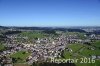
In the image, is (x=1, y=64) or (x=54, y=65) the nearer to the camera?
(x=54, y=65)

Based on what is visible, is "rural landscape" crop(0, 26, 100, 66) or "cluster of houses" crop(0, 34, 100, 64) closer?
"rural landscape" crop(0, 26, 100, 66)

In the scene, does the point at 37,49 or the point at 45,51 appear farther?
the point at 37,49

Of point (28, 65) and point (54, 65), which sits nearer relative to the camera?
point (54, 65)

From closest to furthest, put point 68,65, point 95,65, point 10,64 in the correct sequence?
1. point 68,65
2. point 95,65
3. point 10,64

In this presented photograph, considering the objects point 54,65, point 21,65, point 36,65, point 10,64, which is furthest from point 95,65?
point 10,64

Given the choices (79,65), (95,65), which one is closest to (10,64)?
(79,65)

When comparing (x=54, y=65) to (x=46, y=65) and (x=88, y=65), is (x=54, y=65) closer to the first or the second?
(x=46, y=65)

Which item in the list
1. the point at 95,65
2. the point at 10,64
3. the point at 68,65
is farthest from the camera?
the point at 10,64

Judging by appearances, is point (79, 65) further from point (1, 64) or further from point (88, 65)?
point (1, 64)

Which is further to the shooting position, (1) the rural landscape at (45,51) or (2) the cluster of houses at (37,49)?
(2) the cluster of houses at (37,49)
